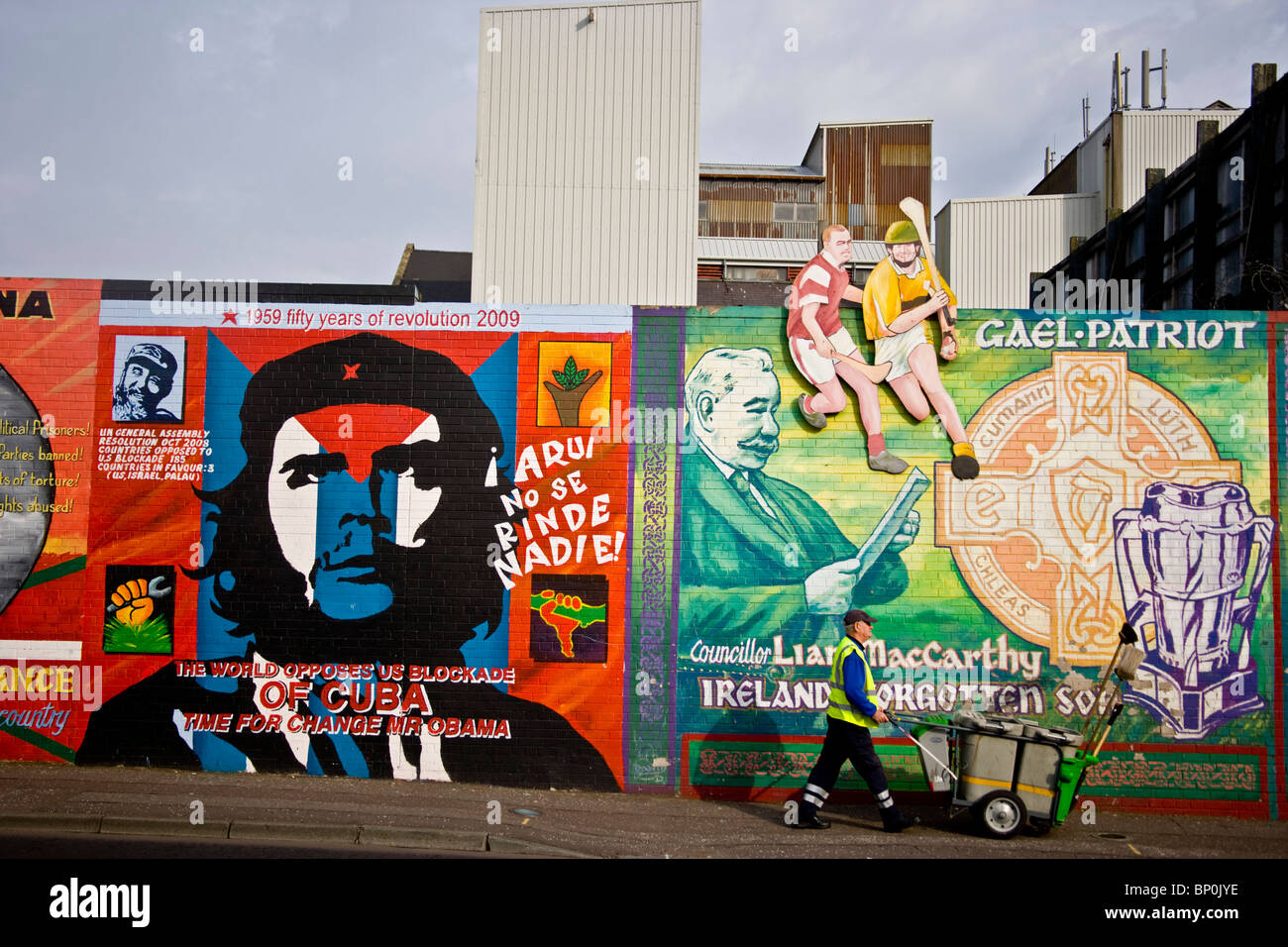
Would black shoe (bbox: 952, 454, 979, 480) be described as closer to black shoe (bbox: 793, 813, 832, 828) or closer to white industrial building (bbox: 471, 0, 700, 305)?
black shoe (bbox: 793, 813, 832, 828)

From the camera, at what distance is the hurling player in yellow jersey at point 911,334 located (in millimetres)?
10125

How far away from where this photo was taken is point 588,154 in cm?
1505

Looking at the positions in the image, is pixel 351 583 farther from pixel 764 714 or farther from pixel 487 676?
pixel 764 714

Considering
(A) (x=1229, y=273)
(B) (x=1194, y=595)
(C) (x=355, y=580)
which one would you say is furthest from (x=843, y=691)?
(A) (x=1229, y=273)

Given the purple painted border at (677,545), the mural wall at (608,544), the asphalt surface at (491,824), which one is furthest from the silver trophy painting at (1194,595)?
the purple painted border at (677,545)

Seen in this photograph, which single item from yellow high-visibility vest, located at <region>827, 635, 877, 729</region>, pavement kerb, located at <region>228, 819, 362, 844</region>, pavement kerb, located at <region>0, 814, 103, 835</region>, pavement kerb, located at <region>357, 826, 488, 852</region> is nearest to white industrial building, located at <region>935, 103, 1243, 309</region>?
yellow high-visibility vest, located at <region>827, 635, 877, 729</region>

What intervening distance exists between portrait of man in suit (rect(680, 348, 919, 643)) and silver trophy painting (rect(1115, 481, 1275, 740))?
2.37 m

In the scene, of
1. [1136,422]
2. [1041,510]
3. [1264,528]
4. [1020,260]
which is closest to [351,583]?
[1041,510]

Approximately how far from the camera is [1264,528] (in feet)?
32.9

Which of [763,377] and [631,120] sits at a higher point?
[631,120]

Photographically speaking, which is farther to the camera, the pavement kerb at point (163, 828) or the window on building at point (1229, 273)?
the window on building at point (1229, 273)

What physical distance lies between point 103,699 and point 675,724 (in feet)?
19.9

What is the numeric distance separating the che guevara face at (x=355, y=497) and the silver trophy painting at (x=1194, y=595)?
24.2 ft

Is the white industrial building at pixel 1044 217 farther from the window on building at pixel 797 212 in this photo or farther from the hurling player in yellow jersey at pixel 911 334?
the hurling player in yellow jersey at pixel 911 334
